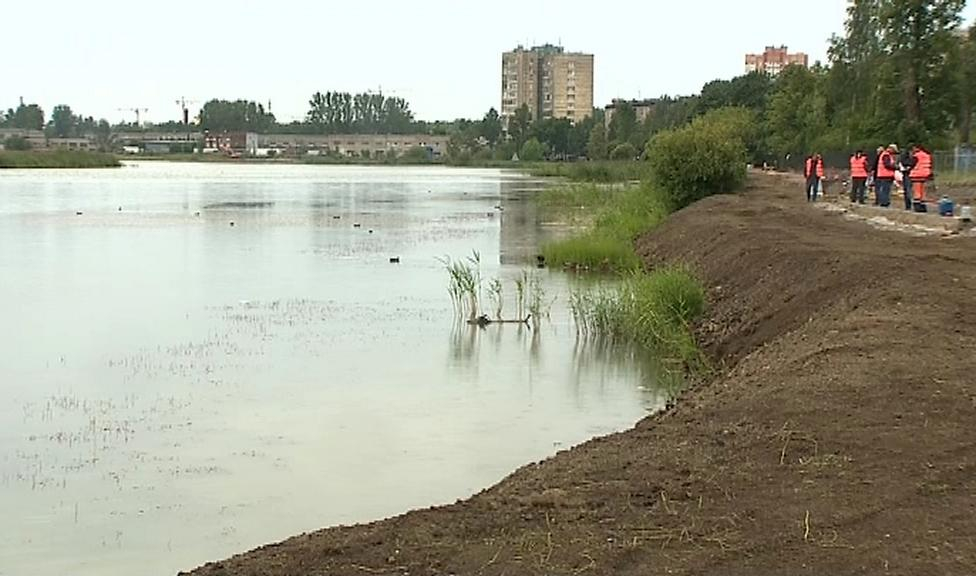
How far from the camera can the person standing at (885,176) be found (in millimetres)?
27578

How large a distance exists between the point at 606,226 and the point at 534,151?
119688 mm

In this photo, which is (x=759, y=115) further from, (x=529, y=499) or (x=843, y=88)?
(x=529, y=499)

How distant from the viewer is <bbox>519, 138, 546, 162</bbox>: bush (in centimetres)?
15450

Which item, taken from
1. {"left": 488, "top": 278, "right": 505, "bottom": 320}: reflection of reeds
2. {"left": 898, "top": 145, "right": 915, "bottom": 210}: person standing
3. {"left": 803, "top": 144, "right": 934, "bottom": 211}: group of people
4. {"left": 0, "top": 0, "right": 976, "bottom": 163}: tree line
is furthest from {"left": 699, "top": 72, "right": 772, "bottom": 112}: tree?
{"left": 488, "top": 278, "right": 505, "bottom": 320}: reflection of reeds

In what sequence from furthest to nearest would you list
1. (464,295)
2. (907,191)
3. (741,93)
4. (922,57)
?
(741,93) < (922,57) < (907,191) < (464,295)

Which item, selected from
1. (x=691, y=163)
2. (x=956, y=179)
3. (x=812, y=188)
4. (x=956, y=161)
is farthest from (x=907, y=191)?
(x=956, y=161)

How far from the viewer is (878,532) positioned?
6.31 m

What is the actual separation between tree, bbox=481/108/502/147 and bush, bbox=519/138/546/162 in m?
18.1

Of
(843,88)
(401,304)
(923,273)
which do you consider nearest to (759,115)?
(843,88)

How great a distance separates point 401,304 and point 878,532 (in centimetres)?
1647

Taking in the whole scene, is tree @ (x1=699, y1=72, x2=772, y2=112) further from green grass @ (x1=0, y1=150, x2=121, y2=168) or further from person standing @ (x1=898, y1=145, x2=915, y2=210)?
person standing @ (x1=898, y1=145, x2=915, y2=210)

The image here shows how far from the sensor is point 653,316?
1745 cm

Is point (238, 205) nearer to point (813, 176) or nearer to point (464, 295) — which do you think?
point (813, 176)

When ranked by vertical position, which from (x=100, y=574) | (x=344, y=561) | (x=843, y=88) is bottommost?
(x=100, y=574)
